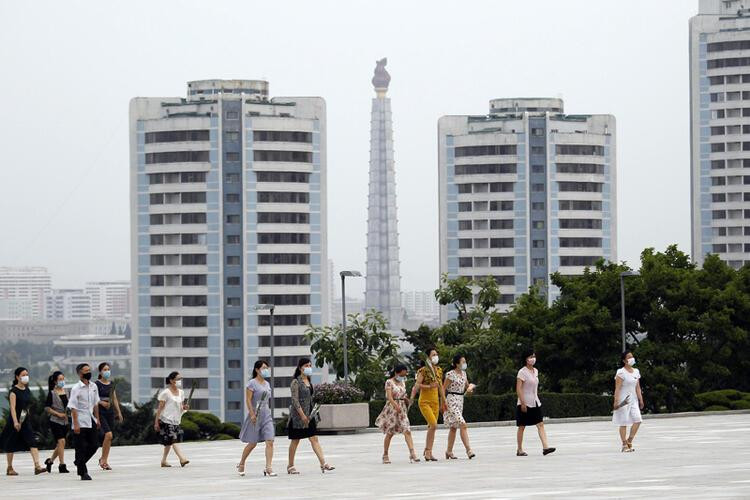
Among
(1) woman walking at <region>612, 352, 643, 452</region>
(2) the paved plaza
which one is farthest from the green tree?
(1) woman walking at <region>612, 352, 643, 452</region>

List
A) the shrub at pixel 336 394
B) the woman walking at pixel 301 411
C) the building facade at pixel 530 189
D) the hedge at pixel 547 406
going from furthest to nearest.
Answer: the building facade at pixel 530 189 → the hedge at pixel 547 406 → the shrub at pixel 336 394 → the woman walking at pixel 301 411

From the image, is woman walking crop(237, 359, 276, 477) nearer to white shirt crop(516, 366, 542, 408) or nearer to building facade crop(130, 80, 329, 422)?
white shirt crop(516, 366, 542, 408)

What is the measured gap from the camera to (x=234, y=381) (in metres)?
170

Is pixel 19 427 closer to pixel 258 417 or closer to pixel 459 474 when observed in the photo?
pixel 258 417

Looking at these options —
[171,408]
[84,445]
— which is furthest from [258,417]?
[171,408]

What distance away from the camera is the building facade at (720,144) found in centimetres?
18700

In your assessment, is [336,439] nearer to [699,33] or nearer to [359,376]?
[359,376]

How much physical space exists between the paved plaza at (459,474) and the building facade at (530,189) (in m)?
158

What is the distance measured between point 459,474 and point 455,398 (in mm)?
4011

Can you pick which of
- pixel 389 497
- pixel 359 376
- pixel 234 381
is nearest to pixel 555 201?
pixel 234 381

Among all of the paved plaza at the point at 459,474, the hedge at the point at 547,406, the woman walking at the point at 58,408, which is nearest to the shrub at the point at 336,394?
the paved plaza at the point at 459,474

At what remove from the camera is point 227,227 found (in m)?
175

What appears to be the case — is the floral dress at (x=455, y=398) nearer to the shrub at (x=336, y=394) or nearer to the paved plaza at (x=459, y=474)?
the paved plaza at (x=459, y=474)

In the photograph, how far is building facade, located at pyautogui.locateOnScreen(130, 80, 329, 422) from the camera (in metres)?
173
